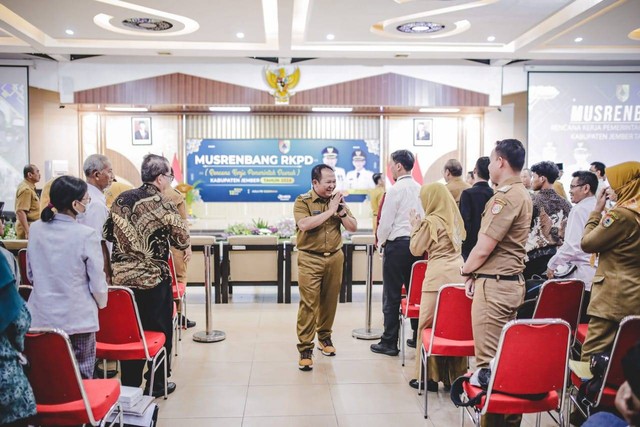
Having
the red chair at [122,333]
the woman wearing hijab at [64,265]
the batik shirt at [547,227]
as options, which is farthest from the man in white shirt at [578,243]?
the woman wearing hijab at [64,265]

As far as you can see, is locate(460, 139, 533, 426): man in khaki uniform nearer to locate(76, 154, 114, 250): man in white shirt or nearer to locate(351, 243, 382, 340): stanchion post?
locate(351, 243, 382, 340): stanchion post

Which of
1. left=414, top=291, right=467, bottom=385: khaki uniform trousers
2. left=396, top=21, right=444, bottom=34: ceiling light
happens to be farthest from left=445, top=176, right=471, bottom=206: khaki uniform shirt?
left=396, top=21, right=444, bottom=34: ceiling light

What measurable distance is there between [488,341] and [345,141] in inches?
308

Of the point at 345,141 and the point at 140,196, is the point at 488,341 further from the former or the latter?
the point at 345,141

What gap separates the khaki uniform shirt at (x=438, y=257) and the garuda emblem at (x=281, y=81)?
245 inches

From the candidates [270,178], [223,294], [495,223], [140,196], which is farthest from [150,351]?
[270,178]

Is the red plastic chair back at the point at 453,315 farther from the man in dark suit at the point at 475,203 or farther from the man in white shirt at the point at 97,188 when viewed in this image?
the man in white shirt at the point at 97,188

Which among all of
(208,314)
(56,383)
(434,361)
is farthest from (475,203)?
(56,383)

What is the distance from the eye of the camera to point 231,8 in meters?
6.69

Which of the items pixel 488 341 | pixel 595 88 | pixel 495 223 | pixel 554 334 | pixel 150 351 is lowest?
pixel 150 351

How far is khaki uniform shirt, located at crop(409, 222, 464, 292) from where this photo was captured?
141 inches

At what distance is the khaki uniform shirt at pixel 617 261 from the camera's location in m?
2.76

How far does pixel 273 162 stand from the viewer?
1039cm

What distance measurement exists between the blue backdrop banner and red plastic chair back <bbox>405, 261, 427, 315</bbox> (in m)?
6.14
